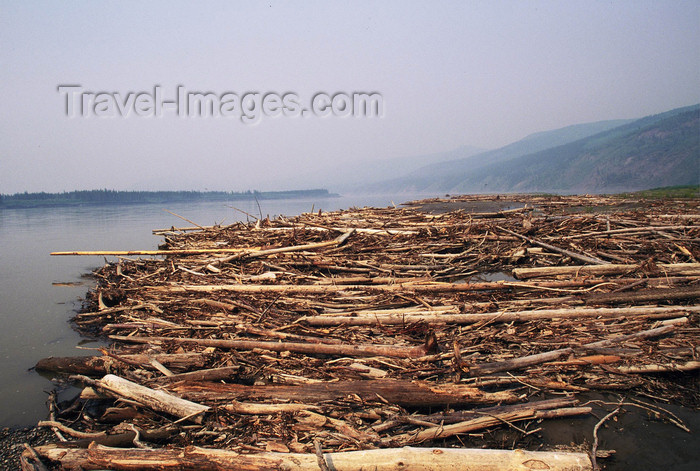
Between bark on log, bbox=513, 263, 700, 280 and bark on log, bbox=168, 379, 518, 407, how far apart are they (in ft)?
12.8

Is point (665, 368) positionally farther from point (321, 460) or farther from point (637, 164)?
point (637, 164)

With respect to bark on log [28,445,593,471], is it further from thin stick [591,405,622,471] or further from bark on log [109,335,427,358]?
bark on log [109,335,427,358]

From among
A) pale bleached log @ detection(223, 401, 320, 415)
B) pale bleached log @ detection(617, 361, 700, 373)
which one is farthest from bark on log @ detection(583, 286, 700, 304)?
pale bleached log @ detection(223, 401, 320, 415)

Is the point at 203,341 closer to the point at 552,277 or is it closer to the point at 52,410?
the point at 52,410

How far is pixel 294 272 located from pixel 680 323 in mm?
6584

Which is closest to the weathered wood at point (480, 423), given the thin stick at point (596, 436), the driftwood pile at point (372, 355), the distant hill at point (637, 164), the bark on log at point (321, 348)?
the driftwood pile at point (372, 355)

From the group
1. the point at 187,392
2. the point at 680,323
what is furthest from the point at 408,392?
the point at 680,323

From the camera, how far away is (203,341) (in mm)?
5281

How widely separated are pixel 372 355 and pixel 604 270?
5215 millimetres

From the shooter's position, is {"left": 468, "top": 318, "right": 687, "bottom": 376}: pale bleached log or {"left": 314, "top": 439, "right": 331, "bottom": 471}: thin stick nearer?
{"left": 314, "top": 439, "right": 331, "bottom": 471}: thin stick

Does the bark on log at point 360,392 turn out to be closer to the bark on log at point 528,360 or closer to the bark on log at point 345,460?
the bark on log at point 528,360

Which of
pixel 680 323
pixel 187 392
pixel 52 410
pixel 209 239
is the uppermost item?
pixel 209 239

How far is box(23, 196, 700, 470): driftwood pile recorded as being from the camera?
11.1 feet

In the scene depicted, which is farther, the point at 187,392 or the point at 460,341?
the point at 460,341
